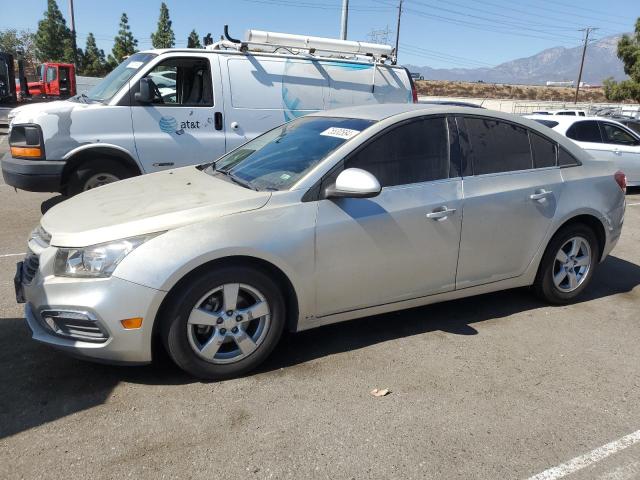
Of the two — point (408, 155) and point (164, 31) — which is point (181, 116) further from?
point (164, 31)

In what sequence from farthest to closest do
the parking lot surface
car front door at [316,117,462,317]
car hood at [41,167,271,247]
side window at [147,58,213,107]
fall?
side window at [147,58,213,107], car front door at [316,117,462,317], car hood at [41,167,271,247], the parking lot surface

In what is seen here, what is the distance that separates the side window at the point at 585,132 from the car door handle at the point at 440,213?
791 centimetres

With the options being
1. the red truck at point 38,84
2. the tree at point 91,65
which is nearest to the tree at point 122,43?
the tree at point 91,65

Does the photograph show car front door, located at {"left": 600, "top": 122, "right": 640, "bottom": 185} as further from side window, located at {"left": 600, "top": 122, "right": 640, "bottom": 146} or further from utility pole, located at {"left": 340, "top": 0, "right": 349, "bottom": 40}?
utility pole, located at {"left": 340, "top": 0, "right": 349, "bottom": 40}

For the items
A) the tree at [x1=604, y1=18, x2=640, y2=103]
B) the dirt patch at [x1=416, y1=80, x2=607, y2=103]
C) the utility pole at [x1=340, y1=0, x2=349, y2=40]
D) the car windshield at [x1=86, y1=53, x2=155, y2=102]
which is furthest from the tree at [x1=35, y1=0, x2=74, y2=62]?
the car windshield at [x1=86, y1=53, x2=155, y2=102]

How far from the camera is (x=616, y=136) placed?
432 inches

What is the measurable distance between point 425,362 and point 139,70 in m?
5.06

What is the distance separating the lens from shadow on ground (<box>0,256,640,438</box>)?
9.87ft

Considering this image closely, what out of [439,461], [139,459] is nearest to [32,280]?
[139,459]

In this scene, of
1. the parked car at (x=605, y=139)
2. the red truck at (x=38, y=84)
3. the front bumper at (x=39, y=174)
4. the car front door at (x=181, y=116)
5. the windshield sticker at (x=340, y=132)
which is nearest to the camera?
the windshield sticker at (x=340, y=132)

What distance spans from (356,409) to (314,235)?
3.47ft

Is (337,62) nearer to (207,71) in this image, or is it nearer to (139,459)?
(207,71)

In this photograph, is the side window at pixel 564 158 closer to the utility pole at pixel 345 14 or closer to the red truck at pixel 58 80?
the utility pole at pixel 345 14

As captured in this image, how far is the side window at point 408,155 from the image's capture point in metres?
3.71
